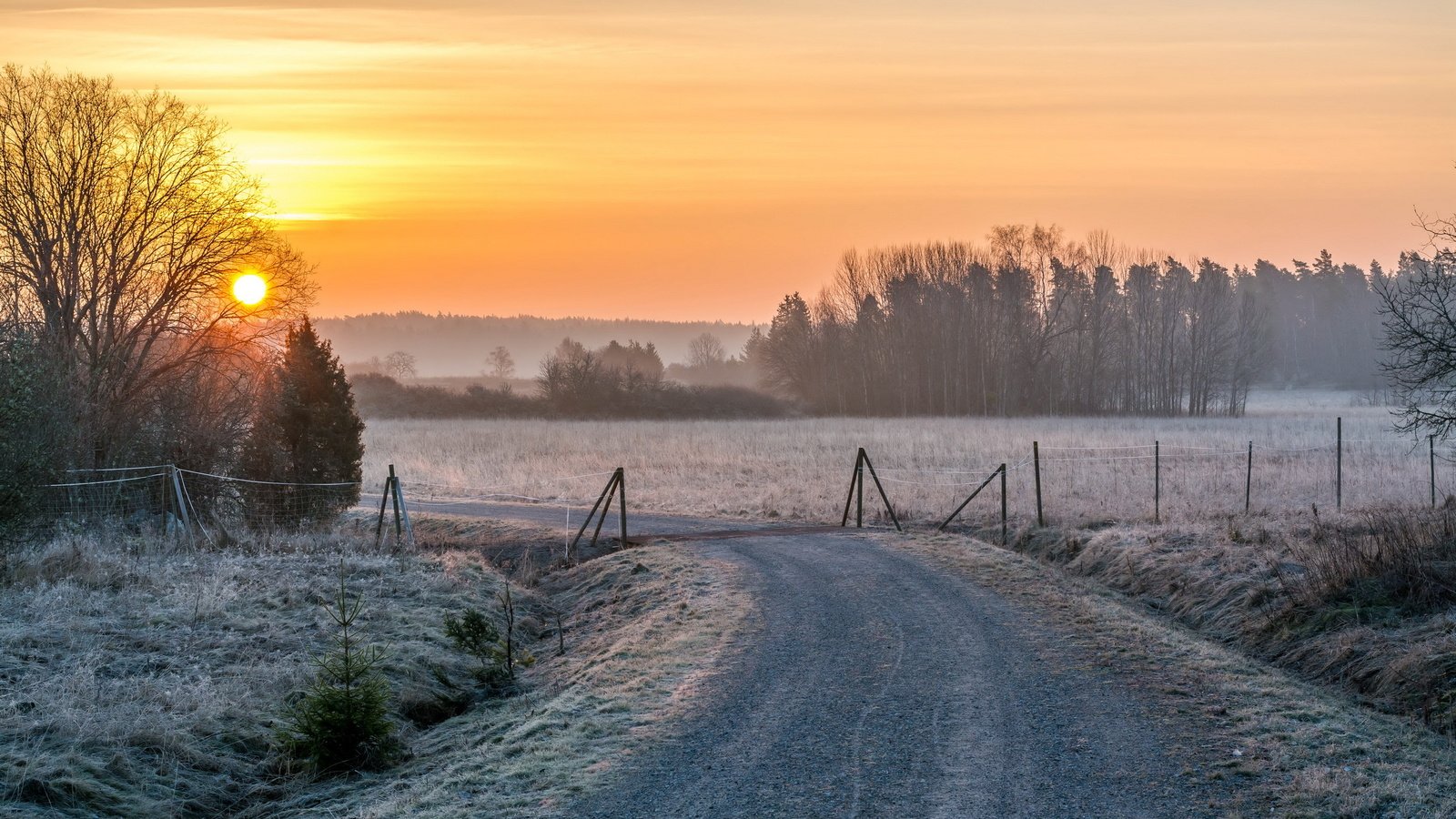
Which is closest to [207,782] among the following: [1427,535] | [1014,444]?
[1427,535]

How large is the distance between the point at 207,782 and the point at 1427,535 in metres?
13.0

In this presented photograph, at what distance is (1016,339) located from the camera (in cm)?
7800

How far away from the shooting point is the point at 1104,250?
83250mm

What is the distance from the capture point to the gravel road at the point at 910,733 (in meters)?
6.77

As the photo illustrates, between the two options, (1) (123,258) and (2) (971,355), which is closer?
(1) (123,258)

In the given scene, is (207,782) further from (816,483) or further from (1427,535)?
(816,483)

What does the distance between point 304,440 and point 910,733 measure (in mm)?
17852

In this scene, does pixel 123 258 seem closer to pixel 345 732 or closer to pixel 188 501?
pixel 188 501

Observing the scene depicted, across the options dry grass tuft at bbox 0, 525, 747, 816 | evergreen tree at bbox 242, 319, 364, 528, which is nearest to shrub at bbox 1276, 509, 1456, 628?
dry grass tuft at bbox 0, 525, 747, 816

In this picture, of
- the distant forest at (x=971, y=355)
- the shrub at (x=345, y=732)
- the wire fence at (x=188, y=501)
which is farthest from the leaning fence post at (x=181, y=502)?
the distant forest at (x=971, y=355)

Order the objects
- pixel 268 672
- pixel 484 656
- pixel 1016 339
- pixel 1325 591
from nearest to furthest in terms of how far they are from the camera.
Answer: pixel 268 672
pixel 1325 591
pixel 484 656
pixel 1016 339

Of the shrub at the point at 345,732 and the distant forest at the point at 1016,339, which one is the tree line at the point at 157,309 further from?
the distant forest at the point at 1016,339

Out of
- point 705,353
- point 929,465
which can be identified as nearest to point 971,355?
point 929,465

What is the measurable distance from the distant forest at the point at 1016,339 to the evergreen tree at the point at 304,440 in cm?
5843
